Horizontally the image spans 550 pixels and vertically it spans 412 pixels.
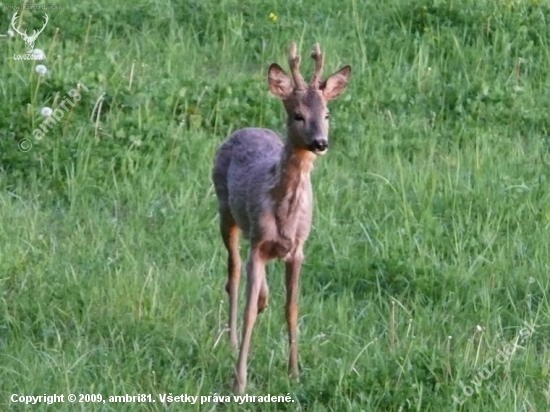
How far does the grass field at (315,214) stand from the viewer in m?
6.80

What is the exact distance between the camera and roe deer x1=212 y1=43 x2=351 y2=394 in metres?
6.41

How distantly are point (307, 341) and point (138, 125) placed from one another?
2.66 metres

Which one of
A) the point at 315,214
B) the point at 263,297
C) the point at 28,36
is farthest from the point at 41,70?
the point at 263,297

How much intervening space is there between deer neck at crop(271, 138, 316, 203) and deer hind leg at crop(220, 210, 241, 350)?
686mm

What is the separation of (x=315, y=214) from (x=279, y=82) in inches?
80.0

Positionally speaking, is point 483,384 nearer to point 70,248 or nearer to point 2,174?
point 70,248

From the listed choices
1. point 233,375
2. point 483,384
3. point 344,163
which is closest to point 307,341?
point 233,375

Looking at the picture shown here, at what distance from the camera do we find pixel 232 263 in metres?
7.34

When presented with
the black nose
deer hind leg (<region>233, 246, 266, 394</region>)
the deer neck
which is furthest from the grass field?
the black nose

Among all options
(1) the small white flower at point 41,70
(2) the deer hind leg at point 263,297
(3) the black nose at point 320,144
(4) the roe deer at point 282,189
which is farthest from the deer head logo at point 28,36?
(3) the black nose at point 320,144

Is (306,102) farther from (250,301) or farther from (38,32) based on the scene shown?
(38,32)

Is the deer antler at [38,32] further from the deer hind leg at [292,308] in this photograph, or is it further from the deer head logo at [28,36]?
the deer hind leg at [292,308]

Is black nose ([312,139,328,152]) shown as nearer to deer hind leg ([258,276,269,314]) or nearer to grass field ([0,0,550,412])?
deer hind leg ([258,276,269,314])

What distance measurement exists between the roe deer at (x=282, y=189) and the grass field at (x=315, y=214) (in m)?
0.30
